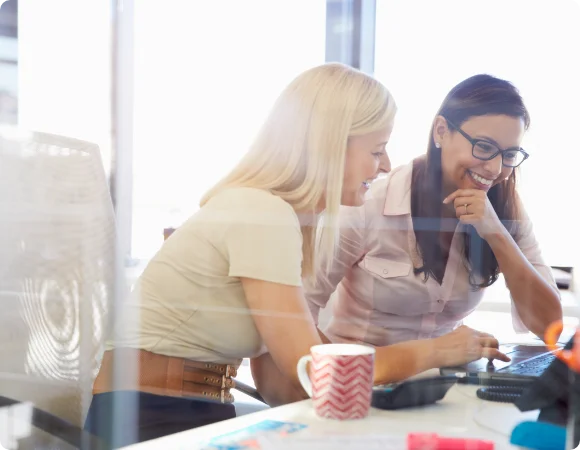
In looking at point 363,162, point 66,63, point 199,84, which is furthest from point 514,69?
point 66,63

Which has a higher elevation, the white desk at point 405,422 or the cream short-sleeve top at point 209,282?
the cream short-sleeve top at point 209,282

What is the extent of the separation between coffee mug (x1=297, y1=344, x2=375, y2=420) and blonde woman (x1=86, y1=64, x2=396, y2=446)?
172 millimetres

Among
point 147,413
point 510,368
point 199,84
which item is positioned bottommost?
point 147,413

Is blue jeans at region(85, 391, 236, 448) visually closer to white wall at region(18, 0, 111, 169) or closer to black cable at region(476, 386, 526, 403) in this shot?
black cable at region(476, 386, 526, 403)

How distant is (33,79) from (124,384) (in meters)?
0.80

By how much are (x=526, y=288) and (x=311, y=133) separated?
0.49m

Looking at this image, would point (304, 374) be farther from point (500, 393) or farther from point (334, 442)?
point (500, 393)

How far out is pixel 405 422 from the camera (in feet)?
2.37

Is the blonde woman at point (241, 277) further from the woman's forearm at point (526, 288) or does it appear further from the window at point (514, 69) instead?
the woman's forearm at point (526, 288)

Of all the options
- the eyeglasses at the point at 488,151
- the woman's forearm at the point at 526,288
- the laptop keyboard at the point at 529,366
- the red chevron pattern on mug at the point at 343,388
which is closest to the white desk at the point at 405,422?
the red chevron pattern on mug at the point at 343,388

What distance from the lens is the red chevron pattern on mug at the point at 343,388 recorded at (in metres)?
0.73

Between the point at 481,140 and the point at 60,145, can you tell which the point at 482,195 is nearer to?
the point at 481,140

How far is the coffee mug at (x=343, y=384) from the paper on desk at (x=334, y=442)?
6 cm

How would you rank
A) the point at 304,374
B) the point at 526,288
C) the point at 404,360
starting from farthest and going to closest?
1. the point at 526,288
2. the point at 404,360
3. the point at 304,374
